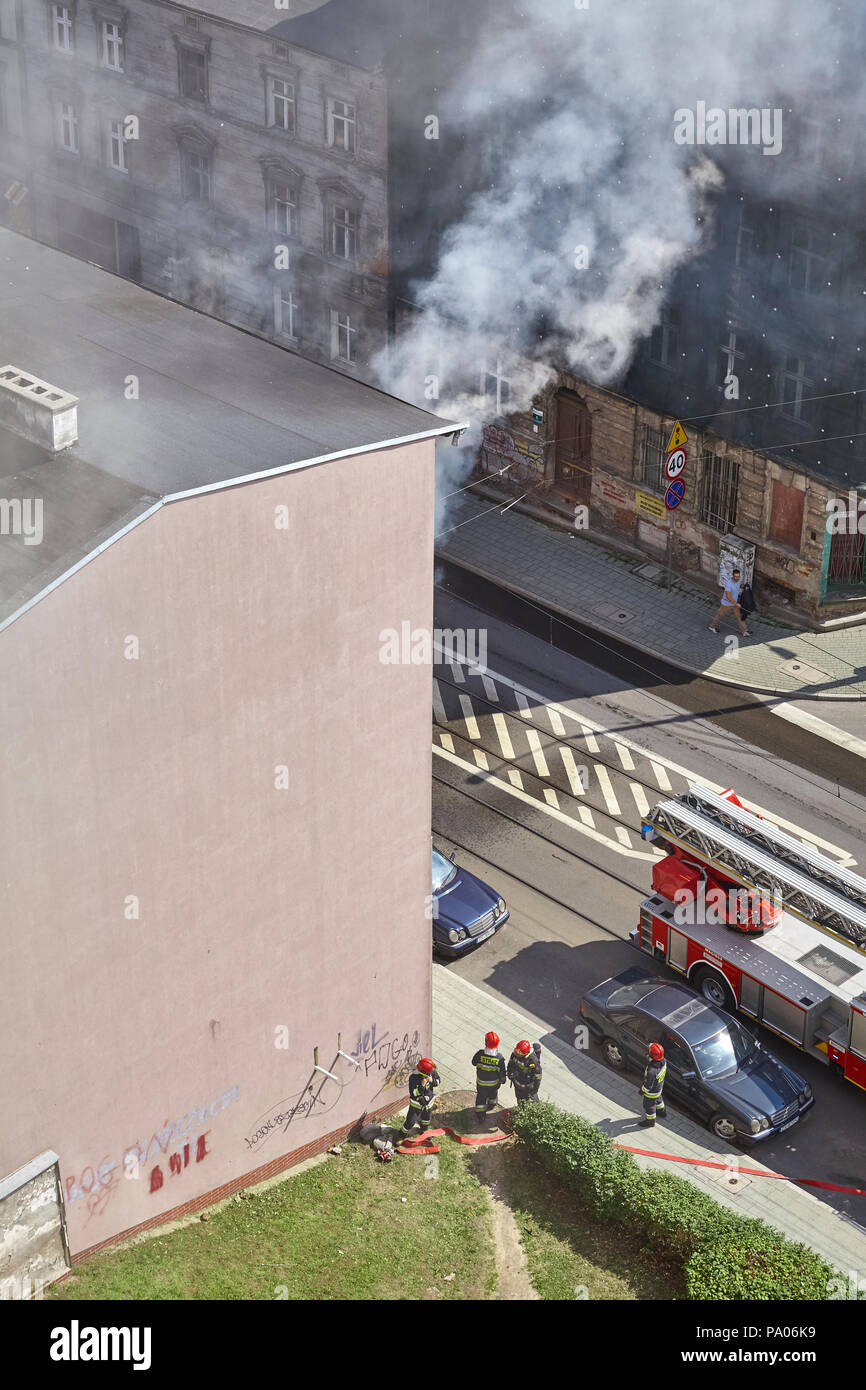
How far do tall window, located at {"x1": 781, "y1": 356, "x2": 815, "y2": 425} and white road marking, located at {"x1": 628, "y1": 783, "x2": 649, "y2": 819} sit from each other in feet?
31.1

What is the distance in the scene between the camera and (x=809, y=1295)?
23625mm

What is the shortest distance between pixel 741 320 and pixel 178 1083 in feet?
76.1

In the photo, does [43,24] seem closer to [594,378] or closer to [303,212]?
[303,212]

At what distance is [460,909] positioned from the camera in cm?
3262

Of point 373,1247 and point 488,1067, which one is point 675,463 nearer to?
point 488,1067

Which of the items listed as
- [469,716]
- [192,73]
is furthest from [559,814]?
[192,73]

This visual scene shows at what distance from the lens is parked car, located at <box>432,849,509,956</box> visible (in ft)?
106

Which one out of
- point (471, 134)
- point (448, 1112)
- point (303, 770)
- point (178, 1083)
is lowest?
point (448, 1112)

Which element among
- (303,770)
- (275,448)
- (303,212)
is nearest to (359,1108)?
(303,770)

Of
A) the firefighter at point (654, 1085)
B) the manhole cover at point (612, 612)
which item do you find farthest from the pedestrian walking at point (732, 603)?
the firefighter at point (654, 1085)

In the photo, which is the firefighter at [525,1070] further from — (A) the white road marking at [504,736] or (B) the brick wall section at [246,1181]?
(A) the white road marking at [504,736]

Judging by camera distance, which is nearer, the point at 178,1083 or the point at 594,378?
the point at 178,1083

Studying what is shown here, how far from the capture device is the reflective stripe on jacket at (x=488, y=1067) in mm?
28141

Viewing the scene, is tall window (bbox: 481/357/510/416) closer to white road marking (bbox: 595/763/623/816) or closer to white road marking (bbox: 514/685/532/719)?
white road marking (bbox: 514/685/532/719)
